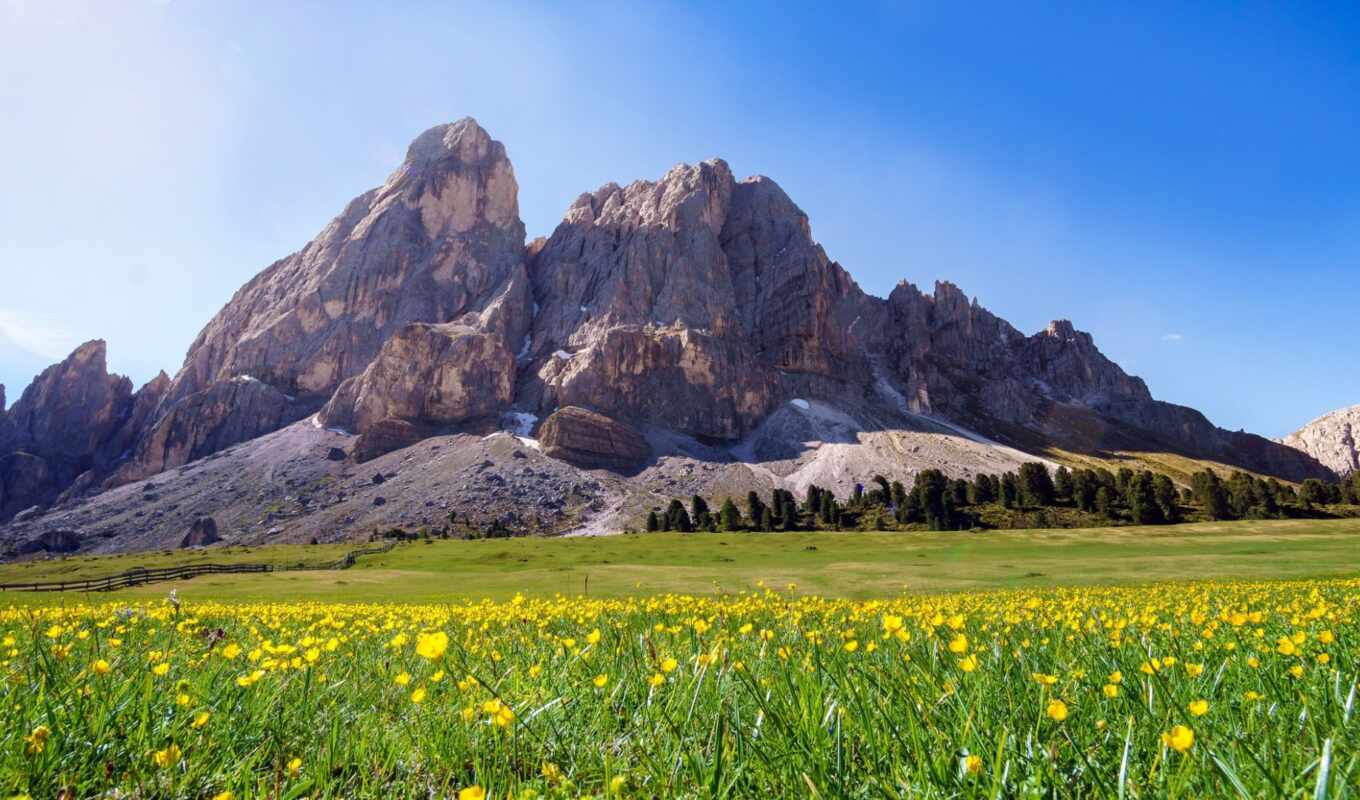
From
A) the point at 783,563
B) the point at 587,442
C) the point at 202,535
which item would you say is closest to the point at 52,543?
the point at 202,535

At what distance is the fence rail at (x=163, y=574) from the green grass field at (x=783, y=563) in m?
3.53

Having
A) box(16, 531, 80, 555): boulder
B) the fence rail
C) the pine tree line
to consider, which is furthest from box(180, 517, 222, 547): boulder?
the pine tree line

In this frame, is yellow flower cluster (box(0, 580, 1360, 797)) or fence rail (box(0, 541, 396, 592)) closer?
yellow flower cluster (box(0, 580, 1360, 797))

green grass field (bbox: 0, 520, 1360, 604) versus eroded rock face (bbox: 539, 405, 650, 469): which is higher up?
eroded rock face (bbox: 539, 405, 650, 469)

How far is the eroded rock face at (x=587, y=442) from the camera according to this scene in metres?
190

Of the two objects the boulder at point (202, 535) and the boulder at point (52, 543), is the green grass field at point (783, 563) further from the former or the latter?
the boulder at point (52, 543)

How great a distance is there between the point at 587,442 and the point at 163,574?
123m

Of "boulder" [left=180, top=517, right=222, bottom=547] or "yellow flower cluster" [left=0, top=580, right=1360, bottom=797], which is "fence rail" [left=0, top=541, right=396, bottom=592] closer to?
"yellow flower cluster" [left=0, top=580, right=1360, bottom=797]

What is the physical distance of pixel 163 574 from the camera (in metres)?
73.8

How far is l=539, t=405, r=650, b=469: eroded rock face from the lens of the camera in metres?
190

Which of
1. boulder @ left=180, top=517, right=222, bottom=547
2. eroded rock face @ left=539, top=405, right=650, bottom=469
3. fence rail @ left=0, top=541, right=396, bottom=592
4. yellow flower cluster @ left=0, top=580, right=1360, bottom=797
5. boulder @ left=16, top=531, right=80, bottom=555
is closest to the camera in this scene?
yellow flower cluster @ left=0, top=580, right=1360, bottom=797

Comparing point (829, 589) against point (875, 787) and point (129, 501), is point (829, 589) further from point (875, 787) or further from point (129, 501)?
point (129, 501)

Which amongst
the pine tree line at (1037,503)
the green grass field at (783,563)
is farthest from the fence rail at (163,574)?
the pine tree line at (1037,503)

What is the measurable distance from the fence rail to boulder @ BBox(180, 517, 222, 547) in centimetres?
7269
